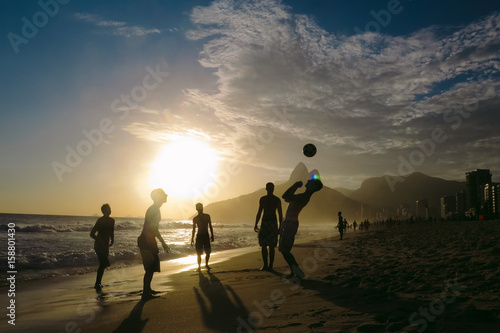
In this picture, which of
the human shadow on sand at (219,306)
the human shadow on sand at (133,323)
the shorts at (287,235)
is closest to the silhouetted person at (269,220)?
the shorts at (287,235)

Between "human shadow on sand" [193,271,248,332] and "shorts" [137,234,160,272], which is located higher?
"shorts" [137,234,160,272]

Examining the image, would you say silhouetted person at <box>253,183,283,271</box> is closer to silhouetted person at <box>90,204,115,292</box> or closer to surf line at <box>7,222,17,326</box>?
silhouetted person at <box>90,204,115,292</box>

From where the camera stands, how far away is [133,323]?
4.38 metres

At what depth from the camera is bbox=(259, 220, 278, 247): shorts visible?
8602 mm

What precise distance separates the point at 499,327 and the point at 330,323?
1.60 metres

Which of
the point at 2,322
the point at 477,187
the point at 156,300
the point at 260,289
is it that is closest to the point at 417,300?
the point at 260,289

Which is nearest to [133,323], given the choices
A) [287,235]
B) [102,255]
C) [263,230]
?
[287,235]

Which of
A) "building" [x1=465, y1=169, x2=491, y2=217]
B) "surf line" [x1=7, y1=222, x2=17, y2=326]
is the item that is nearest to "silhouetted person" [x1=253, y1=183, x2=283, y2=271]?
"surf line" [x1=7, y1=222, x2=17, y2=326]

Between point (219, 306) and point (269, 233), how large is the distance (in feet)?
12.1

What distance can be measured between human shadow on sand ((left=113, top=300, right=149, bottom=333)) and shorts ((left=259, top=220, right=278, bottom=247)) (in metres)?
4.15

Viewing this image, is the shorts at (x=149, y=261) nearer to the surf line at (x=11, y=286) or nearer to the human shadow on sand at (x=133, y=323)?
the human shadow on sand at (x=133, y=323)

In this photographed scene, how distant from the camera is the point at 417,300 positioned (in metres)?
4.24

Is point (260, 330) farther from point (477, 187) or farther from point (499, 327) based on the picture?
point (477, 187)

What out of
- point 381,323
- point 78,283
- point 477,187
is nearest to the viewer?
point 381,323
